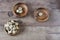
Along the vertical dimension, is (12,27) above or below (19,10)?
below

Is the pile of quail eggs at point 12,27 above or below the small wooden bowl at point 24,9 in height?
below

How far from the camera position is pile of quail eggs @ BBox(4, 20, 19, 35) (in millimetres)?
1520

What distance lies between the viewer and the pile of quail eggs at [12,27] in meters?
1.52

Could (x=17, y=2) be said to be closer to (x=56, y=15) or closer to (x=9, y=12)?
(x=9, y=12)

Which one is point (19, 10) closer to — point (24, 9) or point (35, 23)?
point (24, 9)

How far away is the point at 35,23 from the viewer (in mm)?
1585

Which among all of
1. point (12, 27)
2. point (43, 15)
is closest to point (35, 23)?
point (43, 15)

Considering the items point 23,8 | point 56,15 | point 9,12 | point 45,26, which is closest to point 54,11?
point 56,15

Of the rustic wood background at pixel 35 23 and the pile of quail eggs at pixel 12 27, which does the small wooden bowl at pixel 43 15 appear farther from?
the pile of quail eggs at pixel 12 27

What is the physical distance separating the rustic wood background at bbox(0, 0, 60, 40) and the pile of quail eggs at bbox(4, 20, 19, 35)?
0.05m

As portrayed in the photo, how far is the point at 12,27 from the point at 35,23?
201 mm

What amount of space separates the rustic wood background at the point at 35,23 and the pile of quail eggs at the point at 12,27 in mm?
47

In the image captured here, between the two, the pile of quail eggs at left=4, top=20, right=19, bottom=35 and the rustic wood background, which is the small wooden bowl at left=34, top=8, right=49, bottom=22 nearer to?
the rustic wood background

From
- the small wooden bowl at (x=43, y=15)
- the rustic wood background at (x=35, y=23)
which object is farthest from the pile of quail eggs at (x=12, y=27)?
the small wooden bowl at (x=43, y=15)
